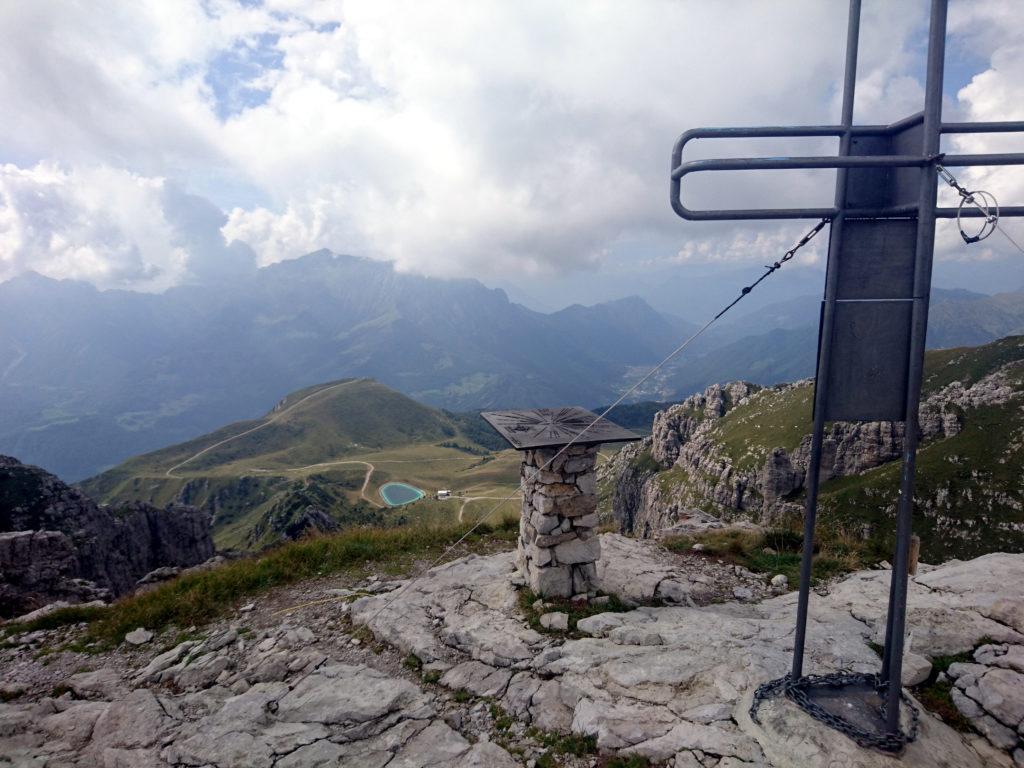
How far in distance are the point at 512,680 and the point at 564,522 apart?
327cm

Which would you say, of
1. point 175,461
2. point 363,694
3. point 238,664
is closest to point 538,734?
point 363,694

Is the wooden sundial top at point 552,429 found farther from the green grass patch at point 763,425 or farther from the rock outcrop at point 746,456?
the green grass patch at point 763,425

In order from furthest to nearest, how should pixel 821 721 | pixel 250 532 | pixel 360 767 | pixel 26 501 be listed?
pixel 250 532
pixel 26 501
pixel 360 767
pixel 821 721

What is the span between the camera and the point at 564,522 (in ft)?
33.6

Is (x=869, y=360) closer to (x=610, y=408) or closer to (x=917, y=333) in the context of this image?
(x=917, y=333)

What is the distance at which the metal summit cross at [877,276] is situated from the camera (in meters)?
4.93

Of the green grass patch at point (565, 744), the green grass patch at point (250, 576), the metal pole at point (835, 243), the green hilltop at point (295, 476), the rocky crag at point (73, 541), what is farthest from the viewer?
the green hilltop at point (295, 476)

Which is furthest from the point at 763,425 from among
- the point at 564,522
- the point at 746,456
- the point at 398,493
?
the point at 564,522

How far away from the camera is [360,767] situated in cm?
609

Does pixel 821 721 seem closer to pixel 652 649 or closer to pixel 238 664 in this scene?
pixel 652 649

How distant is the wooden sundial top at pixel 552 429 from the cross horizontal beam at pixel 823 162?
466cm

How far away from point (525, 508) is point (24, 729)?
846 cm

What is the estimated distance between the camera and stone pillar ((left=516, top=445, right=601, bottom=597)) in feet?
33.0

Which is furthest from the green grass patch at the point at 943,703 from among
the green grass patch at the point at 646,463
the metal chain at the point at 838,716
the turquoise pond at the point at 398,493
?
the green grass patch at the point at 646,463
